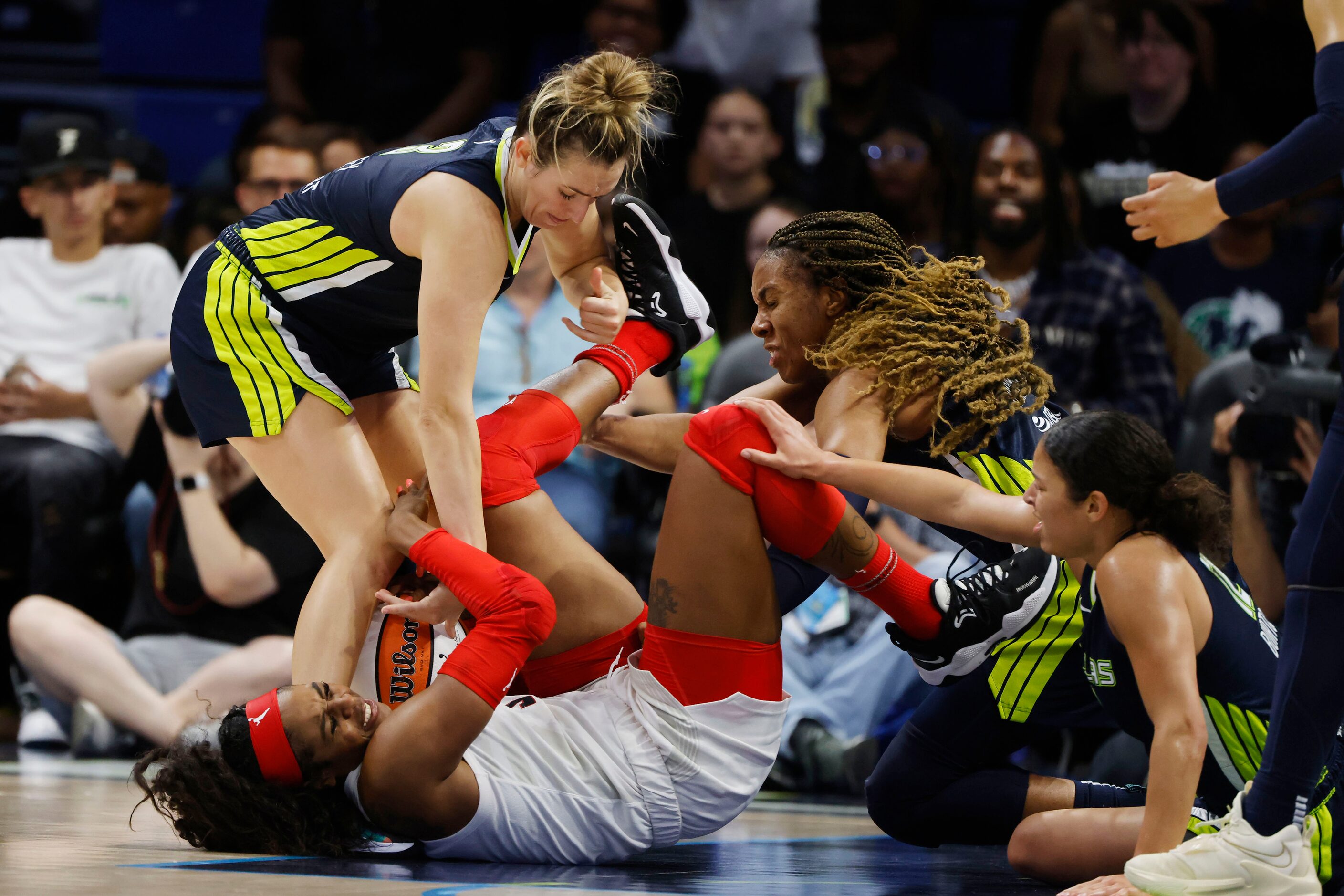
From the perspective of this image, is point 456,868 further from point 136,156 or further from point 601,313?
point 136,156

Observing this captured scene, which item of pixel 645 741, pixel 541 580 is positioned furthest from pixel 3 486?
pixel 645 741

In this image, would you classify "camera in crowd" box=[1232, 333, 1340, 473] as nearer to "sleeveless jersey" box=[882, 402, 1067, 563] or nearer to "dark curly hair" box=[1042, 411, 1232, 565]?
"sleeveless jersey" box=[882, 402, 1067, 563]

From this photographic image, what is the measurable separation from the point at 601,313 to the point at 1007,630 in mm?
1002

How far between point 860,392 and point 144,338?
3.13 metres

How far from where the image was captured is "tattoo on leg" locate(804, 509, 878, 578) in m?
2.43

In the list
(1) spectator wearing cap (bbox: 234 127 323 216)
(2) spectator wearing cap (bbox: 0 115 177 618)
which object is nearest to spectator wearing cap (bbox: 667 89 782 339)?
(1) spectator wearing cap (bbox: 234 127 323 216)

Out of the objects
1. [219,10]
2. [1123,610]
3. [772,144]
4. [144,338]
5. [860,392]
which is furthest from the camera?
[219,10]

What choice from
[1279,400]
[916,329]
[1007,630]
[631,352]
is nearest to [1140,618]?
[1007,630]

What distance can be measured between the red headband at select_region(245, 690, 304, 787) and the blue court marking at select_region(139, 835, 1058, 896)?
13cm

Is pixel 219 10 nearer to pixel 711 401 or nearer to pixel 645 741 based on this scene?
pixel 711 401

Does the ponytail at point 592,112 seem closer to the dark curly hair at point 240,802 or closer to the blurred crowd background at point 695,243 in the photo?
the dark curly hair at point 240,802

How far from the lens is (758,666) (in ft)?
7.84

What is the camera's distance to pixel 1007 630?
105 inches

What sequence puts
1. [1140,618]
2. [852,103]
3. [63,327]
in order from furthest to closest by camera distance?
1. [852,103]
2. [63,327]
3. [1140,618]
